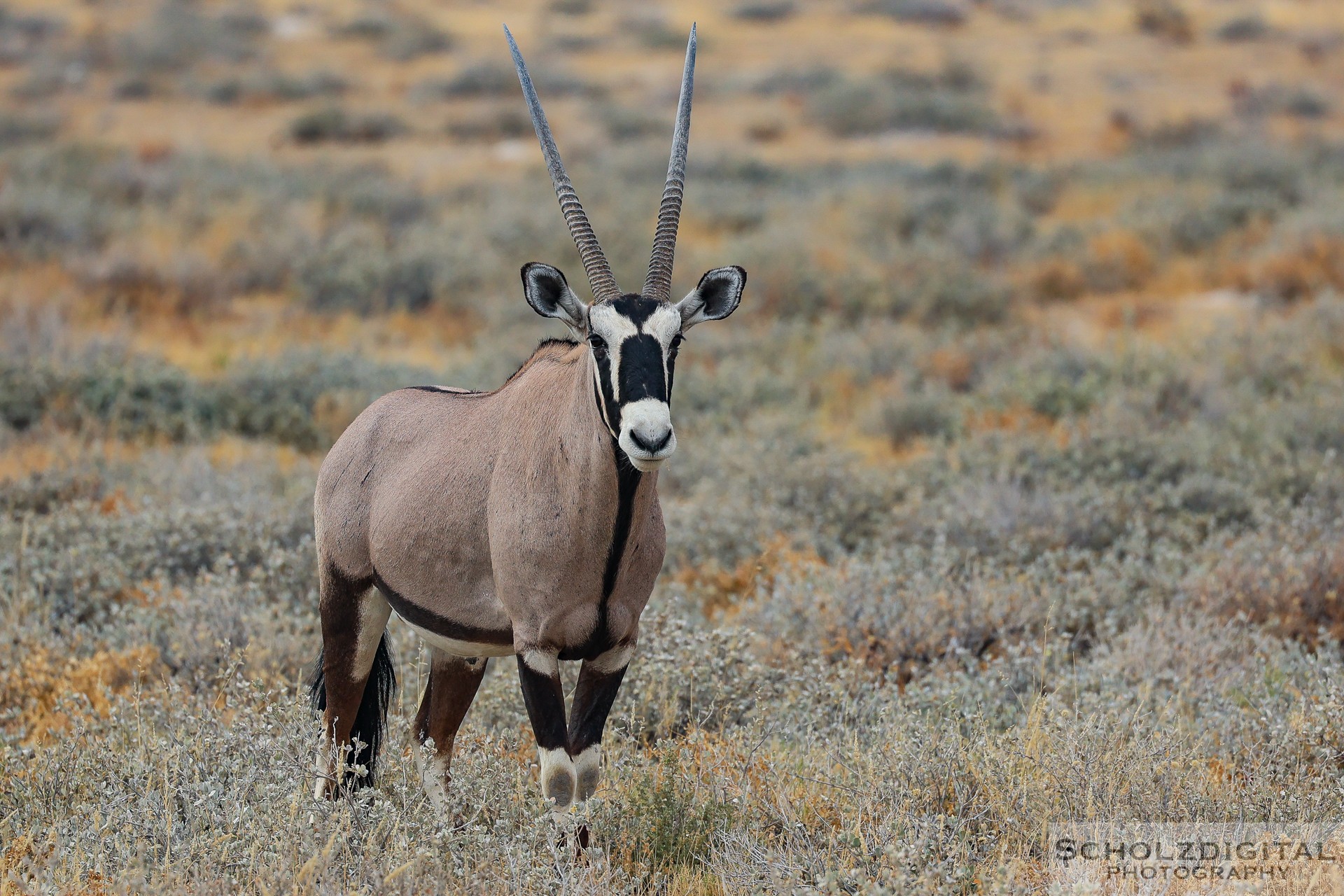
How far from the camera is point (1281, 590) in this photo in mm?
5871

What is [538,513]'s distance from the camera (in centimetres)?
334

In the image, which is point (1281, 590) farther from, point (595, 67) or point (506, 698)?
point (595, 67)

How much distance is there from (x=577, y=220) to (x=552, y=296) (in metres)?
0.24

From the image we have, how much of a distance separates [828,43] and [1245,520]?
112 ft

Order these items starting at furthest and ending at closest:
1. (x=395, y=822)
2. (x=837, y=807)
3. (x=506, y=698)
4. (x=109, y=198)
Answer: (x=109, y=198)
(x=506, y=698)
(x=837, y=807)
(x=395, y=822)

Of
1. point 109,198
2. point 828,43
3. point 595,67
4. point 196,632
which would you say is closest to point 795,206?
point 109,198

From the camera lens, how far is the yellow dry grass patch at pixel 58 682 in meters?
4.84

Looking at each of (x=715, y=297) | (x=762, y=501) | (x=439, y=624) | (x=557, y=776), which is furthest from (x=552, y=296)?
(x=762, y=501)

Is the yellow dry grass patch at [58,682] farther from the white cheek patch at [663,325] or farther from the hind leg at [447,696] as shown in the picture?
the white cheek patch at [663,325]

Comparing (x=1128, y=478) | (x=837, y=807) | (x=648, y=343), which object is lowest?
(x=1128, y=478)

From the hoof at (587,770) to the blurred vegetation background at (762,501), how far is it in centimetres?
8

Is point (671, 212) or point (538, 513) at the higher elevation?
point (671, 212)

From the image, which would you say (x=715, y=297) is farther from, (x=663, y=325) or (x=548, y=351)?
(x=548, y=351)

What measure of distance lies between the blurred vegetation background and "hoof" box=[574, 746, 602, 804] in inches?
3.2
